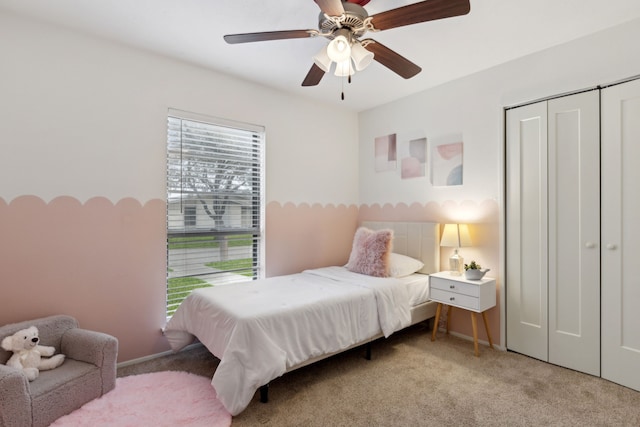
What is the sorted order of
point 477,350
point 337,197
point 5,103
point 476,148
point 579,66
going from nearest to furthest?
point 5,103
point 579,66
point 477,350
point 476,148
point 337,197

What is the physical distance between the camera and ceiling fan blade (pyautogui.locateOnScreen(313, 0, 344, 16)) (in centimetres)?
149

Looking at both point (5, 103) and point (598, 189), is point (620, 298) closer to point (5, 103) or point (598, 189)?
point (598, 189)

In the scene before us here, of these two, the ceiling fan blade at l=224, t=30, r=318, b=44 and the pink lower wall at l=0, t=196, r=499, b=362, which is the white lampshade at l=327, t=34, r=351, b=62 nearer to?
the ceiling fan blade at l=224, t=30, r=318, b=44

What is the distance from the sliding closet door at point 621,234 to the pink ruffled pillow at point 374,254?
5.39 feet

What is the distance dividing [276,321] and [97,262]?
1.52 m

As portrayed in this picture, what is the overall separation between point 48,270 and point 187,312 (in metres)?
1.00

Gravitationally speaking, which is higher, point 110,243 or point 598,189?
point 598,189

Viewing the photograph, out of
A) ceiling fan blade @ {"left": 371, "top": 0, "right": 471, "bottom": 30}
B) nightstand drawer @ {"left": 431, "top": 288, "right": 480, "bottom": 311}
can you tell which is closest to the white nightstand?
nightstand drawer @ {"left": 431, "top": 288, "right": 480, "bottom": 311}

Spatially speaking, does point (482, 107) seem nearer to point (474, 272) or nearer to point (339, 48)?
point (474, 272)

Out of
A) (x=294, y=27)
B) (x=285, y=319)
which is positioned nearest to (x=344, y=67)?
(x=294, y=27)

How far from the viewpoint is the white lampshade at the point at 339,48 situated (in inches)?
67.7

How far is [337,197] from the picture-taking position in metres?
4.03

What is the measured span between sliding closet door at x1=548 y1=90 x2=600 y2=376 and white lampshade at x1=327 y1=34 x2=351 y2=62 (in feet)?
6.38

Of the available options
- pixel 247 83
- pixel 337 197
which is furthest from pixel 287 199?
pixel 247 83
